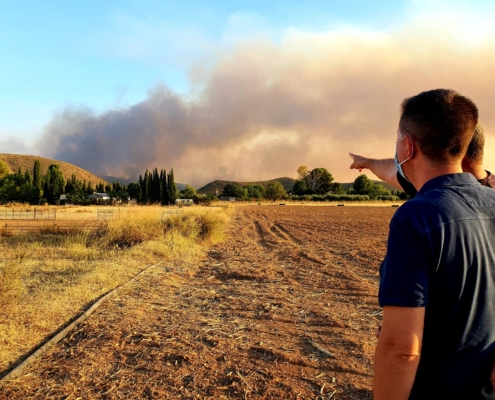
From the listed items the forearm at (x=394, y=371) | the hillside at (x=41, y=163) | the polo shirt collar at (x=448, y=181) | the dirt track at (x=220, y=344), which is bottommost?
the dirt track at (x=220, y=344)

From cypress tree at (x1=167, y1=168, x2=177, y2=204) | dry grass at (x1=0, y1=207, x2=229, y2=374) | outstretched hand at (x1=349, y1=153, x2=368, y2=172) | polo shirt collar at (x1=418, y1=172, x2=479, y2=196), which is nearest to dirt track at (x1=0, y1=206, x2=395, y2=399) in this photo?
dry grass at (x1=0, y1=207, x2=229, y2=374)

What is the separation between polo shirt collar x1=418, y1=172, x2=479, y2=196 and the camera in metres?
1.46

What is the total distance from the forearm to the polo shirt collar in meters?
0.57

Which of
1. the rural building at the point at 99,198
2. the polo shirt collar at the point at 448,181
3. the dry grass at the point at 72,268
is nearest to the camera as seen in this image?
the polo shirt collar at the point at 448,181

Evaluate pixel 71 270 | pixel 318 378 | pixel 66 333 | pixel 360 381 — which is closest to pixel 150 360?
pixel 66 333

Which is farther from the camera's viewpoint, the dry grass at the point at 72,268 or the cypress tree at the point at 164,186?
the cypress tree at the point at 164,186

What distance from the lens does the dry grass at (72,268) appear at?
5102 mm

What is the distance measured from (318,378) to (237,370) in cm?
80

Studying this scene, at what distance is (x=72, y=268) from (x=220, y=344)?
17.5 feet

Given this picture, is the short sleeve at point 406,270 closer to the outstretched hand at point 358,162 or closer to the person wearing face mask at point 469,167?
the person wearing face mask at point 469,167

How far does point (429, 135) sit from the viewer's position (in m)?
1.47

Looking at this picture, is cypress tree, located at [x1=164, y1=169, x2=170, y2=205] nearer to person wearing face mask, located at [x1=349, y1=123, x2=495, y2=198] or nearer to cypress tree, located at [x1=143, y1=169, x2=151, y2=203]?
cypress tree, located at [x1=143, y1=169, x2=151, y2=203]

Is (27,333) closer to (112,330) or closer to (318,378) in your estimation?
(112,330)

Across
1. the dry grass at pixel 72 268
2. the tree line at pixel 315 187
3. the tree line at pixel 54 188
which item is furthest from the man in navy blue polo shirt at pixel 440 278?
the tree line at pixel 315 187
